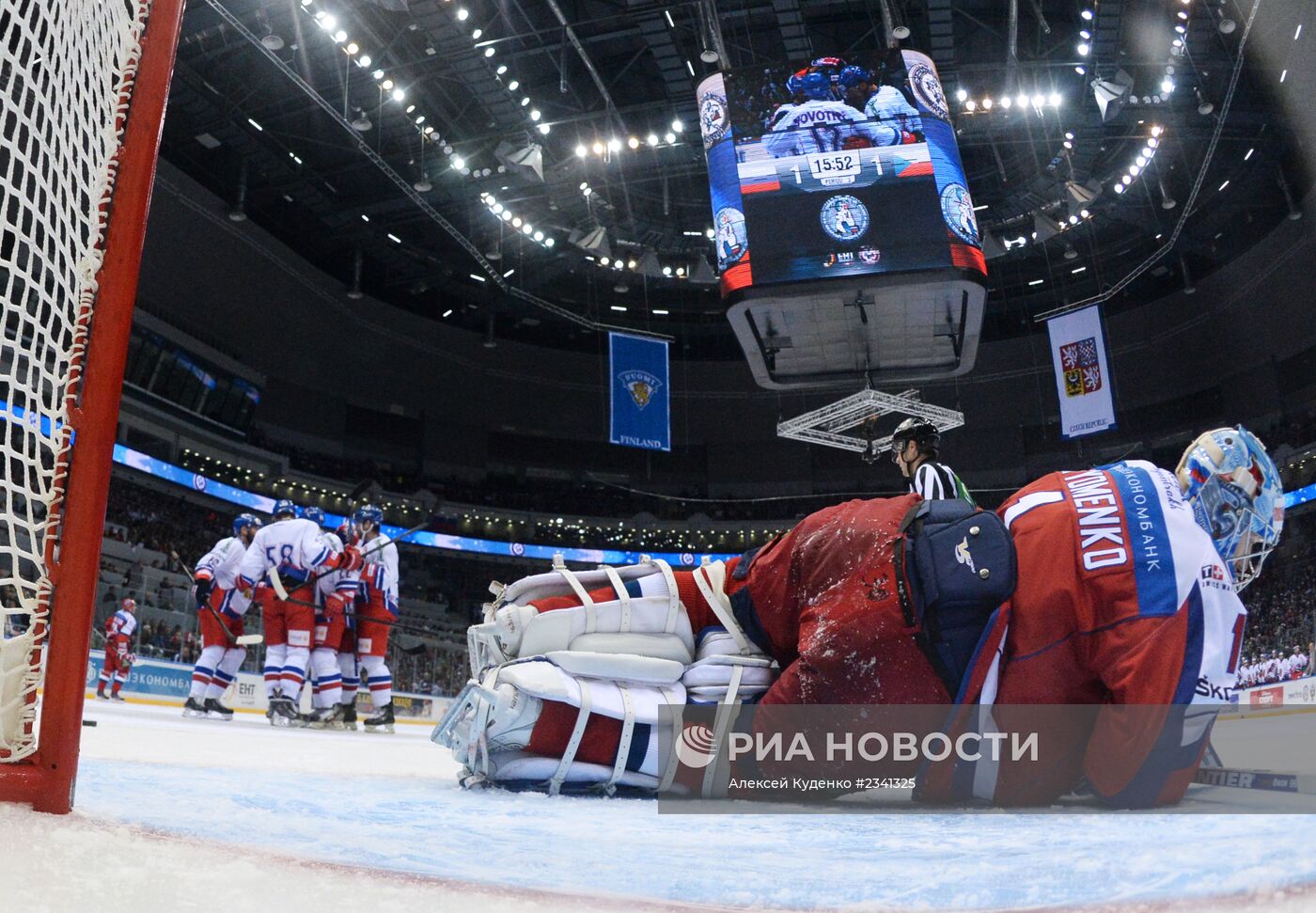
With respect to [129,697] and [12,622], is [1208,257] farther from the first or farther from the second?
[12,622]

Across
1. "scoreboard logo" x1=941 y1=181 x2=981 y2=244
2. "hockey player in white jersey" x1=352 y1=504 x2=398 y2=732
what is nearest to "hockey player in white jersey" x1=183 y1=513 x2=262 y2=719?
"hockey player in white jersey" x1=352 y1=504 x2=398 y2=732

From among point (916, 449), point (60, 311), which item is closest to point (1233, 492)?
point (916, 449)

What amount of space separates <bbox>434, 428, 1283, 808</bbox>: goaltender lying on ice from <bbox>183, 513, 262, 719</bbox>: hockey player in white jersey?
14.7ft

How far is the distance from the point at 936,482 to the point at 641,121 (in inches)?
482

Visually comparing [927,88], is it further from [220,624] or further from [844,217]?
A: [220,624]

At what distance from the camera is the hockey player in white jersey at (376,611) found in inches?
228

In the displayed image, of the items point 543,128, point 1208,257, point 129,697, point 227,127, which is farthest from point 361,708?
point 1208,257

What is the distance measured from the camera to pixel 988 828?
1242 mm

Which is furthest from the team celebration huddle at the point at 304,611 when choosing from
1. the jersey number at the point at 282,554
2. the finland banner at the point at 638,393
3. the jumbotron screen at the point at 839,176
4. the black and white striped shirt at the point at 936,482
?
the finland banner at the point at 638,393

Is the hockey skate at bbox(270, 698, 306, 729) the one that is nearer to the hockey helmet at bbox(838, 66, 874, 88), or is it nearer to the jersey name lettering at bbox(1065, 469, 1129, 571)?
the jersey name lettering at bbox(1065, 469, 1129, 571)

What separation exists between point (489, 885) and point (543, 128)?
12480 millimetres

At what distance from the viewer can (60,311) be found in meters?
1.03

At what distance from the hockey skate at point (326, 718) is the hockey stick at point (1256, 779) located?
184 inches

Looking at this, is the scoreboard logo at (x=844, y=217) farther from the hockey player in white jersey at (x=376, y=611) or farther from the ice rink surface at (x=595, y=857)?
the ice rink surface at (x=595, y=857)
